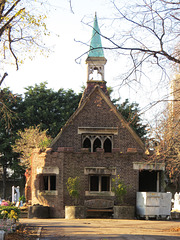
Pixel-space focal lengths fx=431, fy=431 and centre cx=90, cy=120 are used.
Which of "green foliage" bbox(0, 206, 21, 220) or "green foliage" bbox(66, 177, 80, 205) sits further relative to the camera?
"green foliage" bbox(66, 177, 80, 205)

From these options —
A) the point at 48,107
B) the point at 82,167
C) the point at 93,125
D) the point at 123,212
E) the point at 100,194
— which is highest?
the point at 48,107

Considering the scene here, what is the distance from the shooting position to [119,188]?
82.3 ft

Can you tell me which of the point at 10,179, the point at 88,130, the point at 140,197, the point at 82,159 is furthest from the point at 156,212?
the point at 10,179

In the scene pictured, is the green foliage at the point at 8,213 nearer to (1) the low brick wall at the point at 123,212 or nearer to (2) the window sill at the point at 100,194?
(1) the low brick wall at the point at 123,212

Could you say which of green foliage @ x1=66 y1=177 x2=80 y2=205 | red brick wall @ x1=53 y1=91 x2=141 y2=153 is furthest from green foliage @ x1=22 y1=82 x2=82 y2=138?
green foliage @ x1=66 y1=177 x2=80 y2=205

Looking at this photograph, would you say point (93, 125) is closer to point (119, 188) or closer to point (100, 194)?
point (100, 194)

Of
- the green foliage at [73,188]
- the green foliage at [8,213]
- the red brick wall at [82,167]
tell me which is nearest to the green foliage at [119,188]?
the red brick wall at [82,167]

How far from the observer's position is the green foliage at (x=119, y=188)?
25.0m

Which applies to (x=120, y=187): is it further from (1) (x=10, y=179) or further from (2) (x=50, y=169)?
(1) (x=10, y=179)

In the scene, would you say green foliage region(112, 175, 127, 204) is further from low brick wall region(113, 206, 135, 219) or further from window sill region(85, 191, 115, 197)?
low brick wall region(113, 206, 135, 219)

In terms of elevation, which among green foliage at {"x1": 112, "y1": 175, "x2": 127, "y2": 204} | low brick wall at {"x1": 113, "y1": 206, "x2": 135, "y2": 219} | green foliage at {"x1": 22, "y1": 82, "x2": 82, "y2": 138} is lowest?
low brick wall at {"x1": 113, "y1": 206, "x2": 135, "y2": 219}

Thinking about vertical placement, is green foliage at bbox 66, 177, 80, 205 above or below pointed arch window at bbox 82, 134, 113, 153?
below

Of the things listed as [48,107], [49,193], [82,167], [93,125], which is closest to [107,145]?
[93,125]

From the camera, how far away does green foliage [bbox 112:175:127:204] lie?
2500 cm
